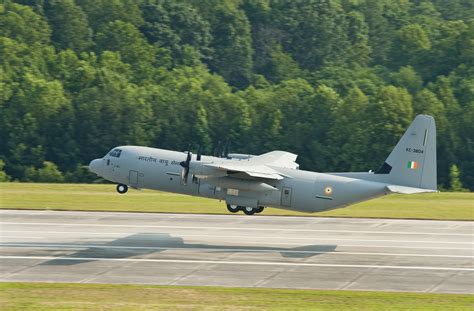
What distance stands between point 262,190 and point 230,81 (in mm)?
99560

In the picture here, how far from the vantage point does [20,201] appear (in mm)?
70062

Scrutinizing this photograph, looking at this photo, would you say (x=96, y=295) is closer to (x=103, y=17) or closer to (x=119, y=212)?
(x=119, y=212)

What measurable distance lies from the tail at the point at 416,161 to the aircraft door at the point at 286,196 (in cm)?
573

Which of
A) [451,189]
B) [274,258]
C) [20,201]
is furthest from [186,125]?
[274,258]

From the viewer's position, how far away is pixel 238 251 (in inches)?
2042

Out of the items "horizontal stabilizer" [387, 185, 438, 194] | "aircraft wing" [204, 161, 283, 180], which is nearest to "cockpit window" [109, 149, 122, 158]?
"aircraft wing" [204, 161, 283, 180]

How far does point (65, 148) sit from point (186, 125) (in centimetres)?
1461

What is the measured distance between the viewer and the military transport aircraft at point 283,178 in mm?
53219

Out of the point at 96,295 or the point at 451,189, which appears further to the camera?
the point at 451,189

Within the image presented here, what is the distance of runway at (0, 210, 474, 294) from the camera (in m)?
44.8

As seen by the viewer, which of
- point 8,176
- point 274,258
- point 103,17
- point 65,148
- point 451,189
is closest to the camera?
point 274,258

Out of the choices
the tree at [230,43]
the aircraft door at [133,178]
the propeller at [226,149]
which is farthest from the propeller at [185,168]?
the tree at [230,43]

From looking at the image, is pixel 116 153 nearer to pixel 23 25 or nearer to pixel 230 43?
pixel 23 25

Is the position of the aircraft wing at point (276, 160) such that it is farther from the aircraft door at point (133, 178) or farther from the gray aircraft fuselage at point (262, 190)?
the aircraft door at point (133, 178)
